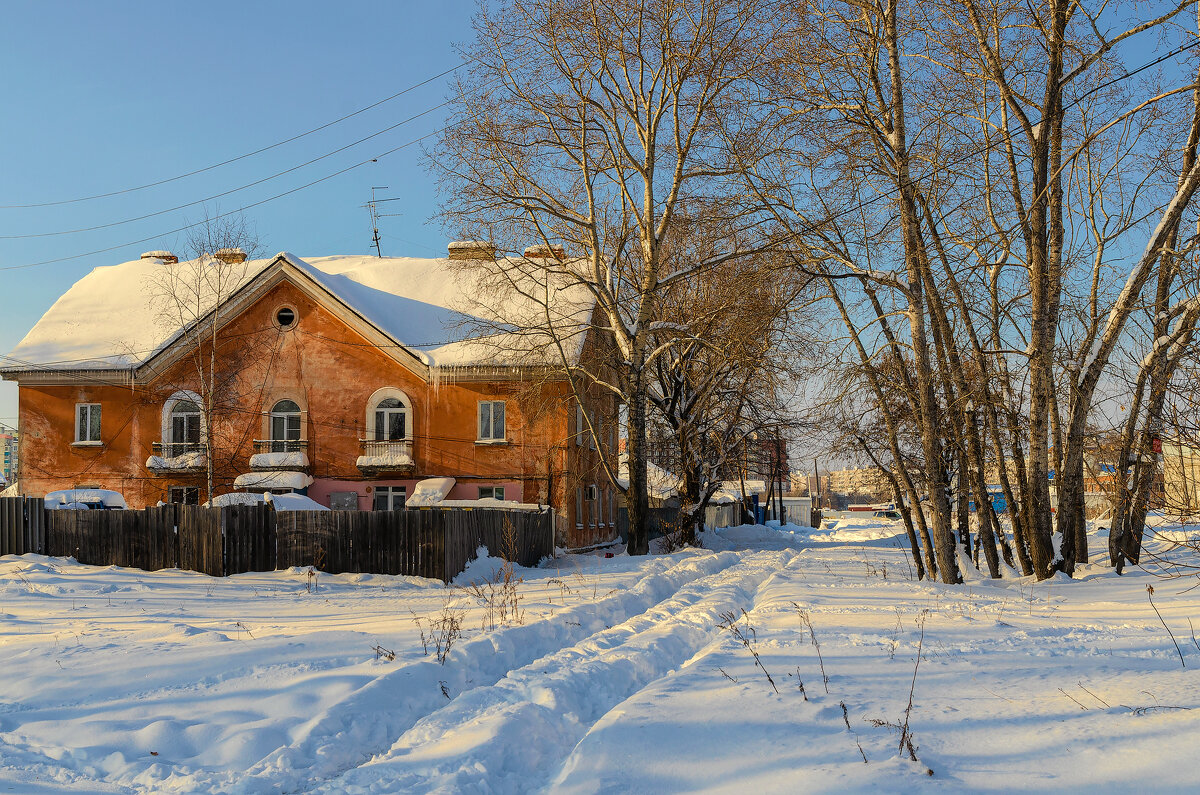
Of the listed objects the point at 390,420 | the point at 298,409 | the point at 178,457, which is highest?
the point at 298,409

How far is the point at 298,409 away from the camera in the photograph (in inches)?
1172

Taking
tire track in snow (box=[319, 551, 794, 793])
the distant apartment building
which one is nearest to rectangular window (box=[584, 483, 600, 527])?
the distant apartment building

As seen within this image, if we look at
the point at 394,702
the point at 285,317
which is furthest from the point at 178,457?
the point at 394,702

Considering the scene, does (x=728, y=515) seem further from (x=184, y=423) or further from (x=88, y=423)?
(x=88, y=423)

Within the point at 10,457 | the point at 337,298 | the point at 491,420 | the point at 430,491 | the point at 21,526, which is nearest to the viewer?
the point at 21,526

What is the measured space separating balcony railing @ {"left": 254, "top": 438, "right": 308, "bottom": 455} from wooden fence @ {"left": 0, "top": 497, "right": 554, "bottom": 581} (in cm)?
1013

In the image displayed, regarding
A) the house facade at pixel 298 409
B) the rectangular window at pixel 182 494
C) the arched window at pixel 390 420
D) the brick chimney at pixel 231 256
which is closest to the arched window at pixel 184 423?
the house facade at pixel 298 409

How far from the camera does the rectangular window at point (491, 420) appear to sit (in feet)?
94.5

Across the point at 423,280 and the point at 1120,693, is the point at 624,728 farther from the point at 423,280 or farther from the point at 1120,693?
the point at 423,280

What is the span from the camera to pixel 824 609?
11.1 meters

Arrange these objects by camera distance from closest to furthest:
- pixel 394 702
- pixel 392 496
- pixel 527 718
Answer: pixel 527 718, pixel 394 702, pixel 392 496

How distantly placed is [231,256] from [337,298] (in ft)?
20.7

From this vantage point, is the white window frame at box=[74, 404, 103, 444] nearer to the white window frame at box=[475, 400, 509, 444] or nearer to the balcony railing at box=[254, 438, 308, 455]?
the balcony railing at box=[254, 438, 308, 455]

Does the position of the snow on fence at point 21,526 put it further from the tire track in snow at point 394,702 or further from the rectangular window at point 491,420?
the tire track in snow at point 394,702
